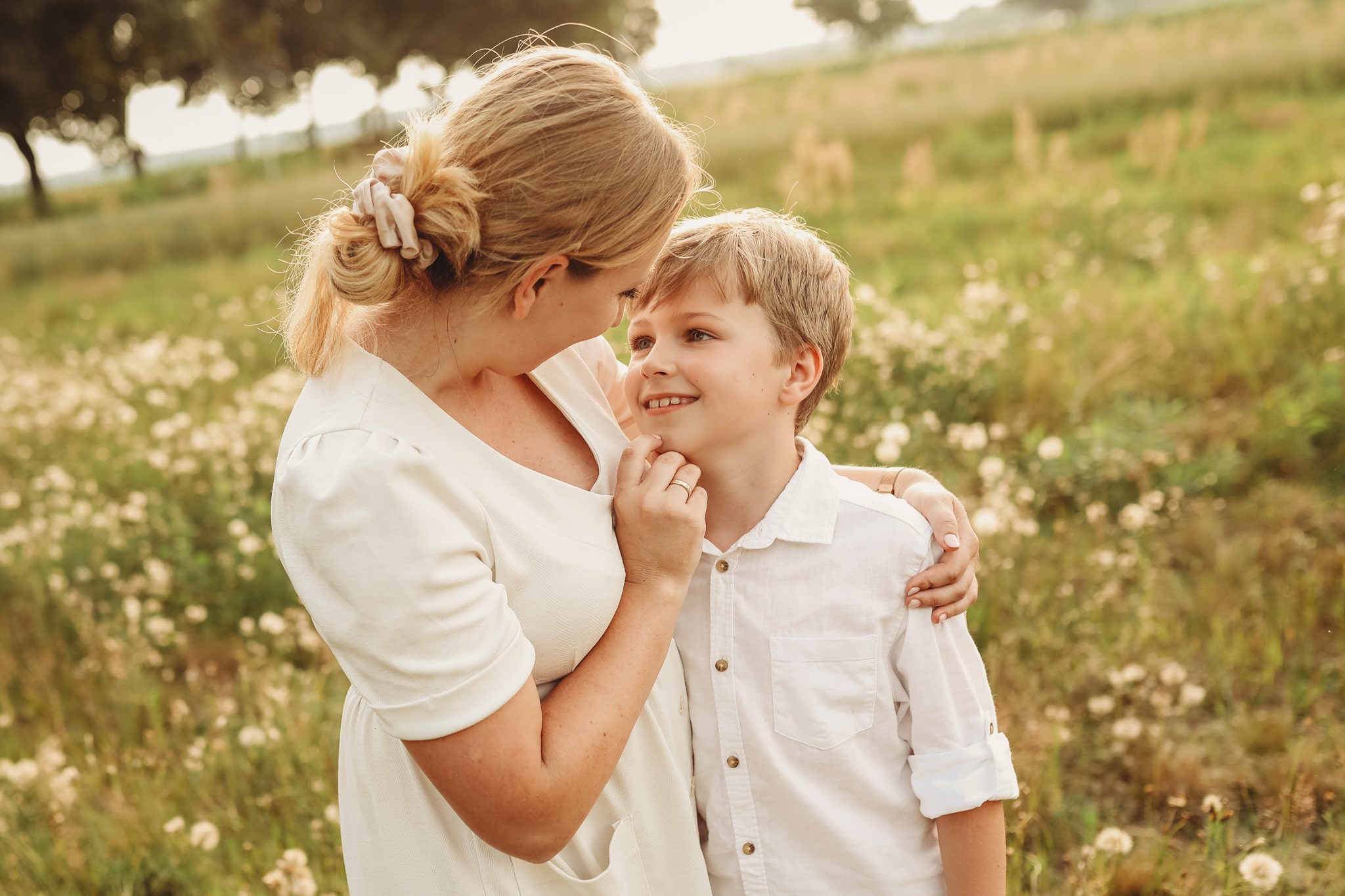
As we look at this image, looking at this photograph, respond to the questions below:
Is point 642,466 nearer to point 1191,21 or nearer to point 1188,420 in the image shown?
→ point 1188,420

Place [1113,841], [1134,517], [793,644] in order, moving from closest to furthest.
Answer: [793,644], [1113,841], [1134,517]

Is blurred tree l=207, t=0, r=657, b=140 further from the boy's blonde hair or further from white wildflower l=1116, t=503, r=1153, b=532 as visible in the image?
the boy's blonde hair

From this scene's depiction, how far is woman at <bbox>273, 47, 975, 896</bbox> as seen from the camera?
1365mm

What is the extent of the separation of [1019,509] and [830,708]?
263cm

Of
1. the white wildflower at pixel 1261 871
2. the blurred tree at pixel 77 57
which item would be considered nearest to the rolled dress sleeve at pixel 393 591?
the white wildflower at pixel 1261 871

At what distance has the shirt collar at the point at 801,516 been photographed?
6.00 ft

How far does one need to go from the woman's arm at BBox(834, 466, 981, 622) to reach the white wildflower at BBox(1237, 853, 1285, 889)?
36.6 inches

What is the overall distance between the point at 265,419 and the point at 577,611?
4705 mm

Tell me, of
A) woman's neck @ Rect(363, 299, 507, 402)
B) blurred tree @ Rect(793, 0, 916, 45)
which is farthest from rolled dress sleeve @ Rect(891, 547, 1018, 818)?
blurred tree @ Rect(793, 0, 916, 45)

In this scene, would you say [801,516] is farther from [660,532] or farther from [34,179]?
[34,179]

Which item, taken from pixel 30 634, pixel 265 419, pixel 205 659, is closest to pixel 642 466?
pixel 205 659

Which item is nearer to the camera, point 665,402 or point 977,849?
A: point 977,849

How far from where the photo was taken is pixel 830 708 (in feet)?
5.80

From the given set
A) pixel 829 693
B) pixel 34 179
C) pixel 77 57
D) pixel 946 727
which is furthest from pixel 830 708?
pixel 34 179
